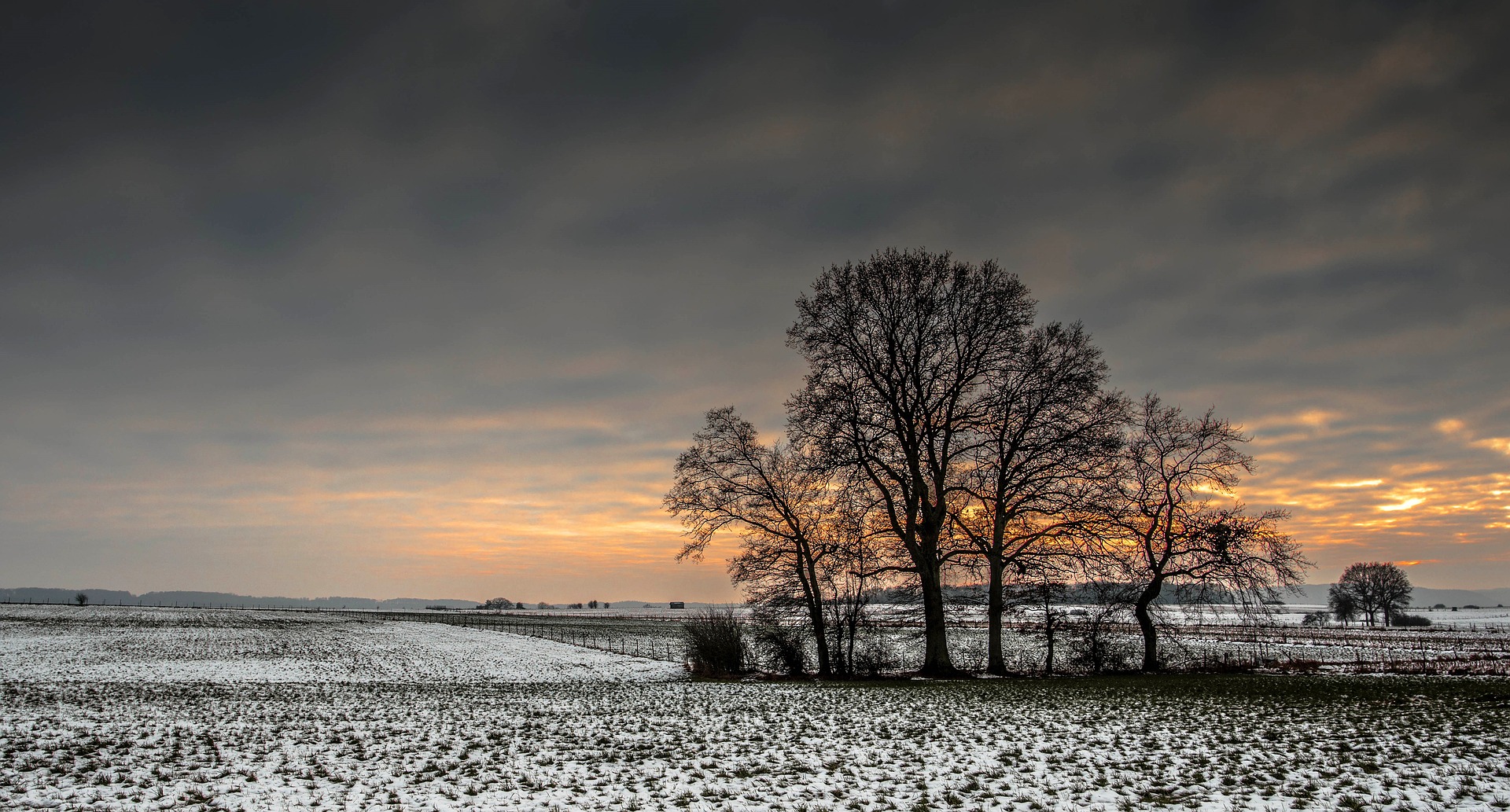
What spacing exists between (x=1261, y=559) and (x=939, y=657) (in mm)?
11798

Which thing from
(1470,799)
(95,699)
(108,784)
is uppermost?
(1470,799)

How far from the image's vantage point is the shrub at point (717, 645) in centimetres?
3083

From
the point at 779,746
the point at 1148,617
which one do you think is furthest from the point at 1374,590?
the point at 779,746

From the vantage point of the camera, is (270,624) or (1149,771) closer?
(1149,771)

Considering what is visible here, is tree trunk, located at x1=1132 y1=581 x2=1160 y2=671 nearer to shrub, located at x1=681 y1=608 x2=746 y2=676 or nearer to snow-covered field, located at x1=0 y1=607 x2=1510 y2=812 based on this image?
snow-covered field, located at x1=0 y1=607 x2=1510 y2=812

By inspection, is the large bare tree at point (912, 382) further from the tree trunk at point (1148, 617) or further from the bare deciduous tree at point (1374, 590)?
the bare deciduous tree at point (1374, 590)

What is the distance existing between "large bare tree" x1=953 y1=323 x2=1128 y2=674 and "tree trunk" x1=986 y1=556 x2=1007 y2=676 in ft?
0.12

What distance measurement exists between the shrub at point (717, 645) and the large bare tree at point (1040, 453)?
34.4ft

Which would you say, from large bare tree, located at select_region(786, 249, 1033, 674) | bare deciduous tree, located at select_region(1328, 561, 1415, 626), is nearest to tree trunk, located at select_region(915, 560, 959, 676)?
large bare tree, located at select_region(786, 249, 1033, 674)

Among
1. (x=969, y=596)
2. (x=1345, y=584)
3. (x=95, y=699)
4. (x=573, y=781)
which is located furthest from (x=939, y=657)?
(x=1345, y=584)

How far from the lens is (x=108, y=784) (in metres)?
10.4

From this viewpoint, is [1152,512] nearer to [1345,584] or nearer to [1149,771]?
[1149,771]

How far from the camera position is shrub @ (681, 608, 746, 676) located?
101ft

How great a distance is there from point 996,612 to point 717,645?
11.9m
